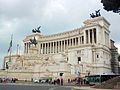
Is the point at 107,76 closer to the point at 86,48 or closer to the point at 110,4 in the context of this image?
the point at 110,4

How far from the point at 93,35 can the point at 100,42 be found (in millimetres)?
4858

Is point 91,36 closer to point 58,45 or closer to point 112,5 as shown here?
point 58,45

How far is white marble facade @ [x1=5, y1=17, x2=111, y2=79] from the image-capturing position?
274 feet

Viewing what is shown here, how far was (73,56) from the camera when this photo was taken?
10138 cm

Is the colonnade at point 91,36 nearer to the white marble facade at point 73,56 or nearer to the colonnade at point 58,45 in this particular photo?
the white marble facade at point 73,56

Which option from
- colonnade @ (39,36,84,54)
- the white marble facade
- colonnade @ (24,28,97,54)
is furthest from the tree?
colonnade @ (39,36,84,54)

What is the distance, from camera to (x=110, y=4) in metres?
32.9

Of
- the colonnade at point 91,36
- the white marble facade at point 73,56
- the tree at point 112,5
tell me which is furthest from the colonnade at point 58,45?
the tree at point 112,5

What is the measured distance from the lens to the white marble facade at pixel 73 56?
8350 centimetres

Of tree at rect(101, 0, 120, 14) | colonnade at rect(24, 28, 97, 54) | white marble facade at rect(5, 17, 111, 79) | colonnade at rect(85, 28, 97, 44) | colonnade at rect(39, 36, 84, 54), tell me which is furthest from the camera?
colonnade at rect(39, 36, 84, 54)

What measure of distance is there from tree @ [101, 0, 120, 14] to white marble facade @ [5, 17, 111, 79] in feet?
149

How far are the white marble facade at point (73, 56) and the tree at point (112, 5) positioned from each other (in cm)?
4539

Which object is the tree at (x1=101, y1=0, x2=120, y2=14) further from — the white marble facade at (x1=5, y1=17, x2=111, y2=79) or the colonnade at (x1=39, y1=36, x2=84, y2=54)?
the colonnade at (x1=39, y1=36, x2=84, y2=54)

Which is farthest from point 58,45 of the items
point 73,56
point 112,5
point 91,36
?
point 112,5
